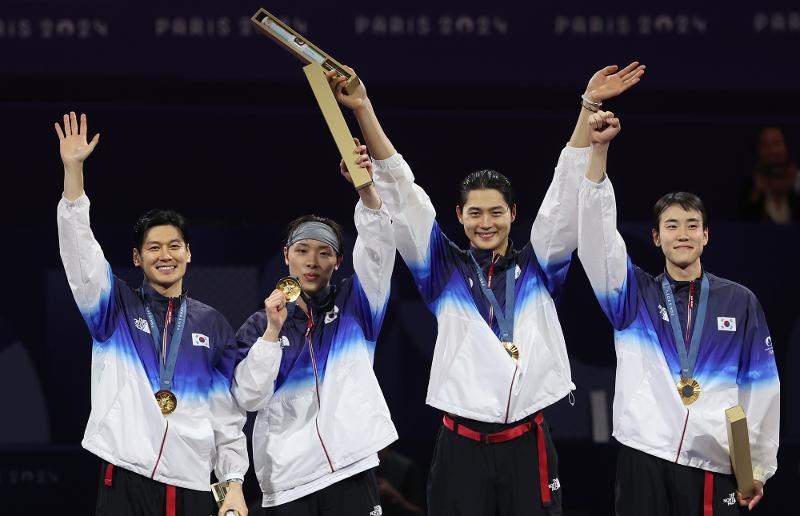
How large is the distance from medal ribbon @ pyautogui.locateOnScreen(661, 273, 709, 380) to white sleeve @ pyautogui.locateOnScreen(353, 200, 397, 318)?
3.47ft

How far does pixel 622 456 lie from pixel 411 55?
3063 millimetres

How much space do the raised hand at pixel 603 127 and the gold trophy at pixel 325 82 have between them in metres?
0.82

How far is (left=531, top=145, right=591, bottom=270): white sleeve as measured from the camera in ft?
16.3

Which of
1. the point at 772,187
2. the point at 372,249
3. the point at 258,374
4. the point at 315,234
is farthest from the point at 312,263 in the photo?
the point at 772,187

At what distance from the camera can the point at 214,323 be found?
5102mm

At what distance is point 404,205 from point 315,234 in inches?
13.9

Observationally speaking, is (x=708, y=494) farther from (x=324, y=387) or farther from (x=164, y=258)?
(x=164, y=258)

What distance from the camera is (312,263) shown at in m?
5.12

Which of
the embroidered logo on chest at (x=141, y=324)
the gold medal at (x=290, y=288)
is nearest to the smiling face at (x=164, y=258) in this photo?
the embroidered logo on chest at (x=141, y=324)

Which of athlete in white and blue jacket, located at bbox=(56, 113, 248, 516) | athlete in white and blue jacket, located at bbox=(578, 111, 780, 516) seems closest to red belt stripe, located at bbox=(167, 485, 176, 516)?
athlete in white and blue jacket, located at bbox=(56, 113, 248, 516)

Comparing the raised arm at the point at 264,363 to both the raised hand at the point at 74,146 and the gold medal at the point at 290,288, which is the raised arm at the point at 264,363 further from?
the raised hand at the point at 74,146

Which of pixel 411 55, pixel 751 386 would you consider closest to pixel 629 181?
pixel 411 55

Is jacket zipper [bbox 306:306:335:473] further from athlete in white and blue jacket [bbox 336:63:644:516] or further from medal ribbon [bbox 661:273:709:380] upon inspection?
medal ribbon [bbox 661:273:709:380]

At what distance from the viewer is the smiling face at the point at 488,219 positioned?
516 centimetres
